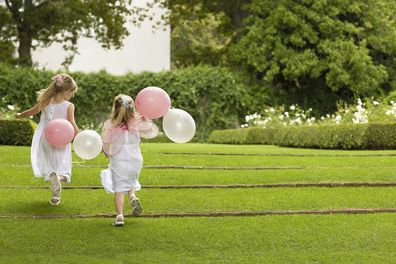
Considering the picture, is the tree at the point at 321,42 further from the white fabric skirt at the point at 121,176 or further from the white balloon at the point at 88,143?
the white fabric skirt at the point at 121,176

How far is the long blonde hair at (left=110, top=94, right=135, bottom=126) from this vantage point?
851 centimetres

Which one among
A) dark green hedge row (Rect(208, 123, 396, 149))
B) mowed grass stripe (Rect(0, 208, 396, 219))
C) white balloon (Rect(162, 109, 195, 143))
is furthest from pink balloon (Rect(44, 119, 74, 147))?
dark green hedge row (Rect(208, 123, 396, 149))

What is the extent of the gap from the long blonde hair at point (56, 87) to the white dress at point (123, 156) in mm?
973

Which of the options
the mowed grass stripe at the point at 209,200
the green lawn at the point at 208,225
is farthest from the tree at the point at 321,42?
the mowed grass stripe at the point at 209,200

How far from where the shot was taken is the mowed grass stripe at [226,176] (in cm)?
1133

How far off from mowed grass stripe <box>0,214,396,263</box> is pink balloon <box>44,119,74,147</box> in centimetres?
98

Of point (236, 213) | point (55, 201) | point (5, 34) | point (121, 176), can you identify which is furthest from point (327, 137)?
point (5, 34)

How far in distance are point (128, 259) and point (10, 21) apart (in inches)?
1131

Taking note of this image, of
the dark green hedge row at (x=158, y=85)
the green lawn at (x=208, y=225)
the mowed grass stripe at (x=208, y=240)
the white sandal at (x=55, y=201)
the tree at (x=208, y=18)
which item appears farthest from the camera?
the tree at (x=208, y=18)

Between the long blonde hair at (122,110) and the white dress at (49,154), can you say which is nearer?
the long blonde hair at (122,110)

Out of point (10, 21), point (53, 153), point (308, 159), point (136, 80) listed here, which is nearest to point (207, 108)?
point (136, 80)

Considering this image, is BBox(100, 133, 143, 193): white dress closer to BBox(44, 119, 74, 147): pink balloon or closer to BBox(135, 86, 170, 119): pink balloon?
BBox(135, 86, 170, 119): pink balloon

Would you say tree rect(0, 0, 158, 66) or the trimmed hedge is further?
tree rect(0, 0, 158, 66)

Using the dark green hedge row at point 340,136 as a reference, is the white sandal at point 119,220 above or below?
above
